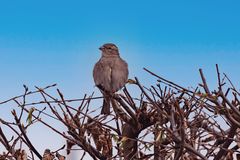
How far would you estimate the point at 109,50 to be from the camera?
333 inches

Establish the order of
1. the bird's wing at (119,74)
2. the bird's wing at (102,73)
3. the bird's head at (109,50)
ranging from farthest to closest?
the bird's head at (109,50) < the bird's wing at (102,73) < the bird's wing at (119,74)

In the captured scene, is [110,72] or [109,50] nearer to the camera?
[110,72]

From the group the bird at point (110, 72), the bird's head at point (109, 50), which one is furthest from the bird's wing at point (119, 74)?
the bird's head at point (109, 50)

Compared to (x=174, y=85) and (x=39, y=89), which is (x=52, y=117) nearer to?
(x=39, y=89)

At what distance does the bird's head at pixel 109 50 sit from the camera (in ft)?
27.5

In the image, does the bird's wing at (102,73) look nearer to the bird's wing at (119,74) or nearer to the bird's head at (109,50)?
the bird's wing at (119,74)

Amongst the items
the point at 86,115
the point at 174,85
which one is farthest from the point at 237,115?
the point at 86,115

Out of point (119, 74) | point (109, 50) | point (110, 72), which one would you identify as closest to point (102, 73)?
point (110, 72)

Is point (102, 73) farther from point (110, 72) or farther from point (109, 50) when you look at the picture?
point (109, 50)

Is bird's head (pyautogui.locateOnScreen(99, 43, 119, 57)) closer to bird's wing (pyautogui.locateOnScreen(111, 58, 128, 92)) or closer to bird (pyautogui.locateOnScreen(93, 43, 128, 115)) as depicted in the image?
bird (pyautogui.locateOnScreen(93, 43, 128, 115))

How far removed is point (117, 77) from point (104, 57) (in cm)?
102

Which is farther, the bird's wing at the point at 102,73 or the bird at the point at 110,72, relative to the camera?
the bird's wing at the point at 102,73

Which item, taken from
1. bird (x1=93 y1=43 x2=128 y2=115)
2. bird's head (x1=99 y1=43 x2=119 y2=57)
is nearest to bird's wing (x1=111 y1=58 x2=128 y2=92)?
bird (x1=93 y1=43 x2=128 y2=115)

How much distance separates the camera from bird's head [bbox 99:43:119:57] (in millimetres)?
8387
